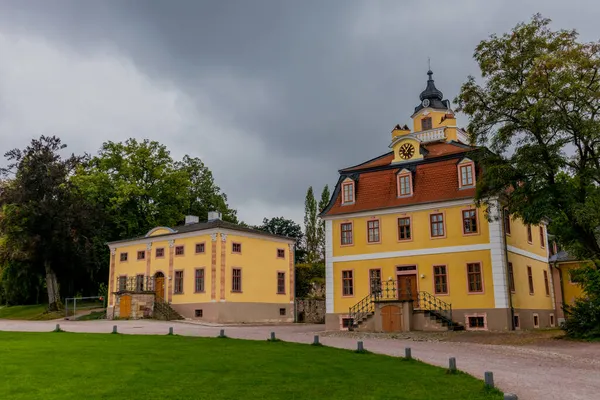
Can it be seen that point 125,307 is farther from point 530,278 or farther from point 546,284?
point 546,284

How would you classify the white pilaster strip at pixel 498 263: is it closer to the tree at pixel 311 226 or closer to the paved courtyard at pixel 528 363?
the paved courtyard at pixel 528 363

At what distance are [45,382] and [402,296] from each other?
20229mm

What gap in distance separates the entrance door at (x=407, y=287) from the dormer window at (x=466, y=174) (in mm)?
4986

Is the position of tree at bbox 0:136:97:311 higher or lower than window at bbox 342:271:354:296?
higher

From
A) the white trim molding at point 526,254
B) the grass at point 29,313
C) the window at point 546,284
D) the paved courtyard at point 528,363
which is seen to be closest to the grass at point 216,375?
the paved courtyard at point 528,363

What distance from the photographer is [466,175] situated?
27.0m

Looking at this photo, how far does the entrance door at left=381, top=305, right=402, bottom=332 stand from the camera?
1001 inches

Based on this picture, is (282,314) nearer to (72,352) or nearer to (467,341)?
(467,341)

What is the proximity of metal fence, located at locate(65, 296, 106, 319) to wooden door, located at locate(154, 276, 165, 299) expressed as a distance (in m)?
5.08

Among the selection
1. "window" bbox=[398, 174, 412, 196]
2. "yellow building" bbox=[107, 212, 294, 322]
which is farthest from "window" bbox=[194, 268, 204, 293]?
"window" bbox=[398, 174, 412, 196]

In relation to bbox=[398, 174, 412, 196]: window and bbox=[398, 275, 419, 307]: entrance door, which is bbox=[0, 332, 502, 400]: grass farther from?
bbox=[398, 174, 412, 196]: window

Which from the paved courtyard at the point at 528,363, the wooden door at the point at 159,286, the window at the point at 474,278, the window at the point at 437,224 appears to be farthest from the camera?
the wooden door at the point at 159,286

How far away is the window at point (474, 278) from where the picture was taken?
85.2ft

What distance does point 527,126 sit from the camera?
20.8 metres
